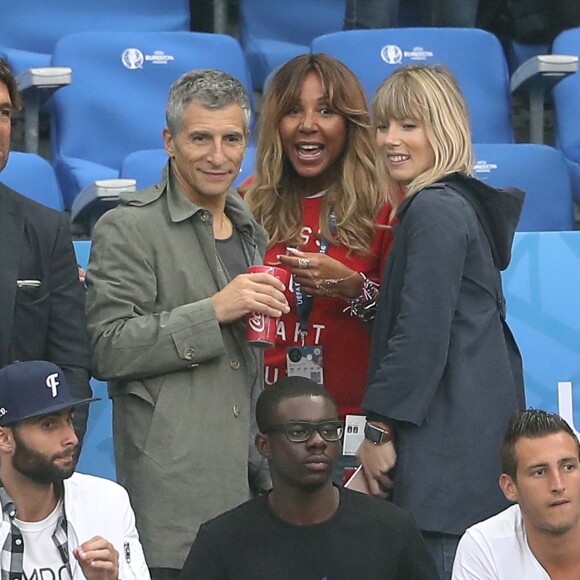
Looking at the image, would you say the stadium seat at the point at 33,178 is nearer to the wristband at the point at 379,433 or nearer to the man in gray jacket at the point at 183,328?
the man in gray jacket at the point at 183,328

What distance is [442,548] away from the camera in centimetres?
312

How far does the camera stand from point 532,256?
3893mm

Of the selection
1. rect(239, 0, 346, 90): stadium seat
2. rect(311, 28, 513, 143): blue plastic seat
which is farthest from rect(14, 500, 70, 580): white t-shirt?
rect(239, 0, 346, 90): stadium seat

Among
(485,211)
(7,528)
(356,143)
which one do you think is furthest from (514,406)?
(7,528)

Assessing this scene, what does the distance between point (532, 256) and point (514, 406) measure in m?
0.86

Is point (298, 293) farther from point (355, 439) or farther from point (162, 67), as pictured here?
point (162, 67)

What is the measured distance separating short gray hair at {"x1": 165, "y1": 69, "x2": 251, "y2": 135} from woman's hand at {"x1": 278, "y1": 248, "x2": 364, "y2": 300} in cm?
33

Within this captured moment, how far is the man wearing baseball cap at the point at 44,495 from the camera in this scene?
115 inches

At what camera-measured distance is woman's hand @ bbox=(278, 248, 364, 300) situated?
3.30 metres

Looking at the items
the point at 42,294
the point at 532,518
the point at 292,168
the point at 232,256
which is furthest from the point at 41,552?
the point at 292,168

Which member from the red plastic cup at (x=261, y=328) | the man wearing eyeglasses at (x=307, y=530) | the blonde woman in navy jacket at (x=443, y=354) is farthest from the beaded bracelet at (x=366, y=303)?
the man wearing eyeglasses at (x=307, y=530)

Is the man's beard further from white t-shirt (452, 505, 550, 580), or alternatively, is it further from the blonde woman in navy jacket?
white t-shirt (452, 505, 550, 580)

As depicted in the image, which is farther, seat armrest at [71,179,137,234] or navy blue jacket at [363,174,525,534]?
seat armrest at [71,179,137,234]

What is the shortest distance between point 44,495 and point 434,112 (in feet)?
3.89
